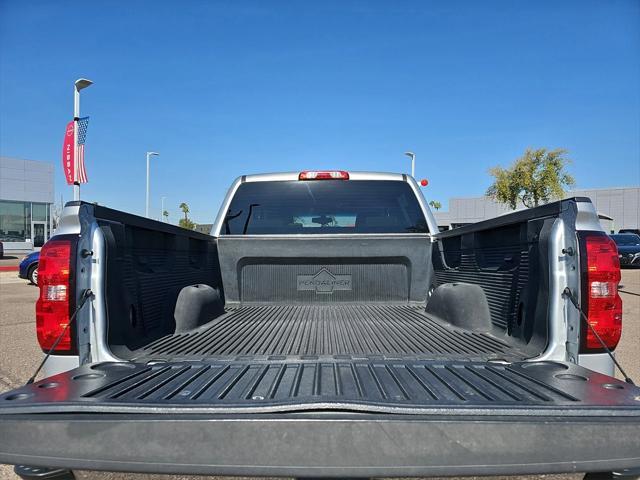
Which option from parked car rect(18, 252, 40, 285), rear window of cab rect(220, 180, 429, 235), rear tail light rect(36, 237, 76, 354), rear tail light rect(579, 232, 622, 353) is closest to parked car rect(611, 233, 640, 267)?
rear window of cab rect(220, 180, 429, 235)

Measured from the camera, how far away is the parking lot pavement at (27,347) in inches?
116

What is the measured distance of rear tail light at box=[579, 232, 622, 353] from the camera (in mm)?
2096

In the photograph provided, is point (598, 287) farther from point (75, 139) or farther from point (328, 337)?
point (75, 139)

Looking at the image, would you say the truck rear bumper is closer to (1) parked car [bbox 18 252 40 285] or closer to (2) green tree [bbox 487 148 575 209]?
(1) parked car [bbox 18 252 40 285]

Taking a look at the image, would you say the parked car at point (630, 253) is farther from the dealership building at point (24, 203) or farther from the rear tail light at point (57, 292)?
the dealership building at point (24, 203)

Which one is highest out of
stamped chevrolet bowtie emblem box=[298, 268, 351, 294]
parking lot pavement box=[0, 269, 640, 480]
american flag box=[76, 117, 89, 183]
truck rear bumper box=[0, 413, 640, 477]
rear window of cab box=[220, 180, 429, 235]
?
american flag box=[76, 117, 89, 183]

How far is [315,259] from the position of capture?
3904mm

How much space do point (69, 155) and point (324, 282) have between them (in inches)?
535

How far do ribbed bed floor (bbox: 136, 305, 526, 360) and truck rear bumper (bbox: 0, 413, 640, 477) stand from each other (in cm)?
83

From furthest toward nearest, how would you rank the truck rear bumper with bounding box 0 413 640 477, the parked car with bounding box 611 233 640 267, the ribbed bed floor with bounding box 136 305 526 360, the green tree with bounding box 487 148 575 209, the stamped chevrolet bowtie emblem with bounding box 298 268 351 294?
the green tree with bounding box 487 148 575 209 < the parked car with bounding box 611 233 640 267 < the stamped chevrolet bowtie emblem with bounding box 298 268 351 294 < the ribbed bed floor with bounding box 136 305 526 360 < the truck rear bumper with bounding box 0 413 640 477

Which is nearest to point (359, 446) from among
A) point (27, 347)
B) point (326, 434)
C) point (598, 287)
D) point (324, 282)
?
point (326, 434)

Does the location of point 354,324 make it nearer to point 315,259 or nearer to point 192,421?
point 315,259

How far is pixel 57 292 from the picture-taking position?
7.04 ft

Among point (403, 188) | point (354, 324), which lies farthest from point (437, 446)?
point (403, 188)
